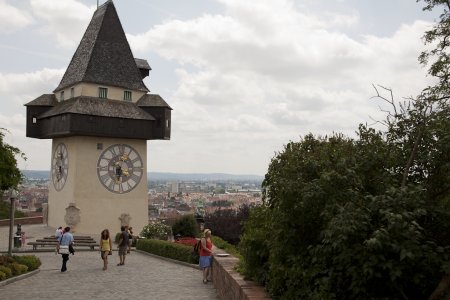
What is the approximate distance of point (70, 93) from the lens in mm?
35062

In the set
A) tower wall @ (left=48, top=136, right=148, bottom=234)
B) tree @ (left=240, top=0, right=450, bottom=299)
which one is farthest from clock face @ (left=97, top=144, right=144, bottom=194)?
tree @ (left=240, top=0, right=450, bottom=299)

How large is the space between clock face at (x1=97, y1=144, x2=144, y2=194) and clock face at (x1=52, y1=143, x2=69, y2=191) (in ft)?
7.56

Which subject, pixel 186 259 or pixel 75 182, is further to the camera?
pixel 75 182

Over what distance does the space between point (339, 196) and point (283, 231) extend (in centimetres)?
86

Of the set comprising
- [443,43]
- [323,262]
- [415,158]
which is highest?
[443,43]

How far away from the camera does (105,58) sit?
35.1 metres

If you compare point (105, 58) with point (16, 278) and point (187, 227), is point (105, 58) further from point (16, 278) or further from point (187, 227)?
point (16, 278)

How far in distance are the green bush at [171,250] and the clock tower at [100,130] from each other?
28.4 feet

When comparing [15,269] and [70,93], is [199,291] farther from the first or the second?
[70,93]

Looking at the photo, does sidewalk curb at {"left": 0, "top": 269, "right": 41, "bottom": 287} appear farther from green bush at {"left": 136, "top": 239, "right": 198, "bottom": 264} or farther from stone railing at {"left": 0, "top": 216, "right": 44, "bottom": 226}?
stone railing at {"left": 0, "top": 216, "right": 44, "bottom": 226}

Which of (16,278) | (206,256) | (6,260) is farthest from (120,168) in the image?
(206,256)

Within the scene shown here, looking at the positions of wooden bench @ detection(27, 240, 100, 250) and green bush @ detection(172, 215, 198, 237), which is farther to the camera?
green bush @ detection(172, 215, 198, 237)

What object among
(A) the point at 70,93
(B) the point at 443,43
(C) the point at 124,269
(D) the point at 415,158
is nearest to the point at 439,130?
(D) the point at 415,158

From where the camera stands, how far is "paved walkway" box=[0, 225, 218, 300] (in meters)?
12.3
